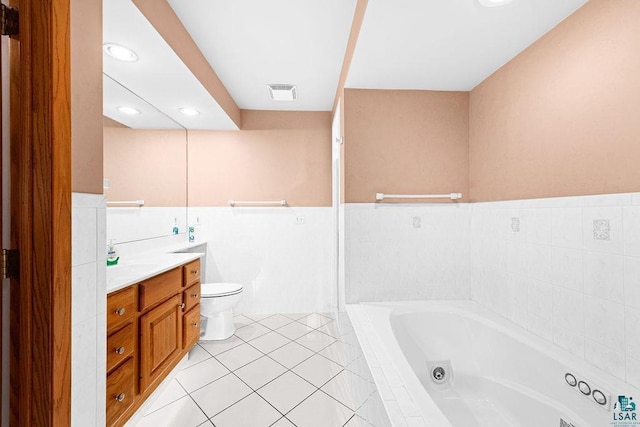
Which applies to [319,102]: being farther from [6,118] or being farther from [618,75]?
[6,118]

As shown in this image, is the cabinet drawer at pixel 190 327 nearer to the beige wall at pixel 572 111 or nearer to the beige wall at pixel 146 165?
the beige wall at pixel 146 165

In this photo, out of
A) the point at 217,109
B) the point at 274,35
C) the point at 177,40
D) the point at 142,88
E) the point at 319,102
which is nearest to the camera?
the point at 177,40

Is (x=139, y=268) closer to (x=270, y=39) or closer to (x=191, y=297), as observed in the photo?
(x=191, y=297)

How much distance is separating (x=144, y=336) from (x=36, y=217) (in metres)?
1.03

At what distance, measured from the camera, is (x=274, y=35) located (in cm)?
198

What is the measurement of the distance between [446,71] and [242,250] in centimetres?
256

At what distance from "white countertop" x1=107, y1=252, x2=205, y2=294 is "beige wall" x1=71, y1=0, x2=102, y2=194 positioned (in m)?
0.55

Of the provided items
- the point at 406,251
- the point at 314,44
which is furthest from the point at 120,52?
the point at 406,251

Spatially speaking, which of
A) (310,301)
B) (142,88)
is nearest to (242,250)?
(310,301)

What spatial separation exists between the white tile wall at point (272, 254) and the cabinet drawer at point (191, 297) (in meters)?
0.83

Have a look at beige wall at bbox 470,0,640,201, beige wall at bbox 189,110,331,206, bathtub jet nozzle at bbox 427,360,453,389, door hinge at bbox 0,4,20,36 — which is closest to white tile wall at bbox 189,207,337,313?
beige wall at bbox 189,110,331,206

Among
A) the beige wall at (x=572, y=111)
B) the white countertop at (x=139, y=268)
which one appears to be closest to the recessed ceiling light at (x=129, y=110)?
the white countertop at (x=139, y=268)

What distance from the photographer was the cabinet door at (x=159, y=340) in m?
1.63

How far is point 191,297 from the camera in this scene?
2.28 meters
